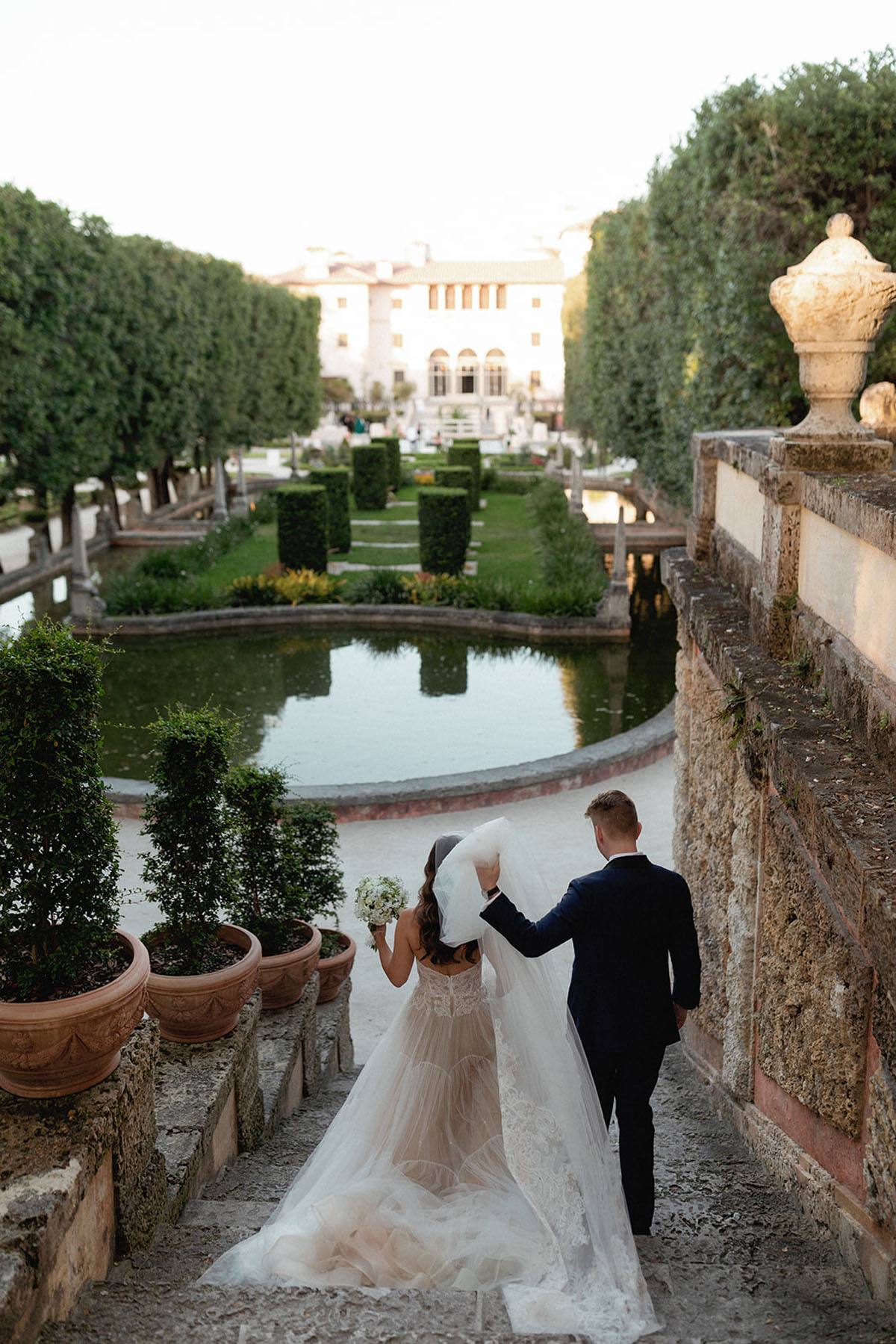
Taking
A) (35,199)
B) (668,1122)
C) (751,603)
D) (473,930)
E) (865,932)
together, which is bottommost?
(668,1122)

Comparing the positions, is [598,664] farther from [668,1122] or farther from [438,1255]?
[438,1255]

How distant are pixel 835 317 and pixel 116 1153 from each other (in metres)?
3.58

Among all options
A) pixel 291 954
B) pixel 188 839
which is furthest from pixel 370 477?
pixel 188 839

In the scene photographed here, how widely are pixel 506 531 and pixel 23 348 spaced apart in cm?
1005

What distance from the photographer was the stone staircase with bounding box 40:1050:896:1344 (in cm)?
249

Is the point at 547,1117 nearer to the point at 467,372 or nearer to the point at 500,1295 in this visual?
the point at 500,1295

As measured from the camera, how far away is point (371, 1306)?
267cm

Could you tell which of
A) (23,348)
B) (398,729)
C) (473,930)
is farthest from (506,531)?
(473,930)

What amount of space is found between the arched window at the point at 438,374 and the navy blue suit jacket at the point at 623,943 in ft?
225

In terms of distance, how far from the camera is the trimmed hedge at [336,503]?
2053 cm

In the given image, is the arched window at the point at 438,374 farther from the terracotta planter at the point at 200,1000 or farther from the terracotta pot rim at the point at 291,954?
the terracotta planter at the point at 200,1000

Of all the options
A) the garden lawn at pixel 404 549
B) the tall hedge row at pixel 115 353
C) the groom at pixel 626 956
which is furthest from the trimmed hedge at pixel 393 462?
the groom at pixel 626 956

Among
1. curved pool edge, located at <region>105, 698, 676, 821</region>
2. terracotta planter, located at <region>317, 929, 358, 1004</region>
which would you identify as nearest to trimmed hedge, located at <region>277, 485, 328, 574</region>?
curved pool edge, located at <region>105, 698, 676, 821</region>

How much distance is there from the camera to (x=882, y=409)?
5.87 meters
